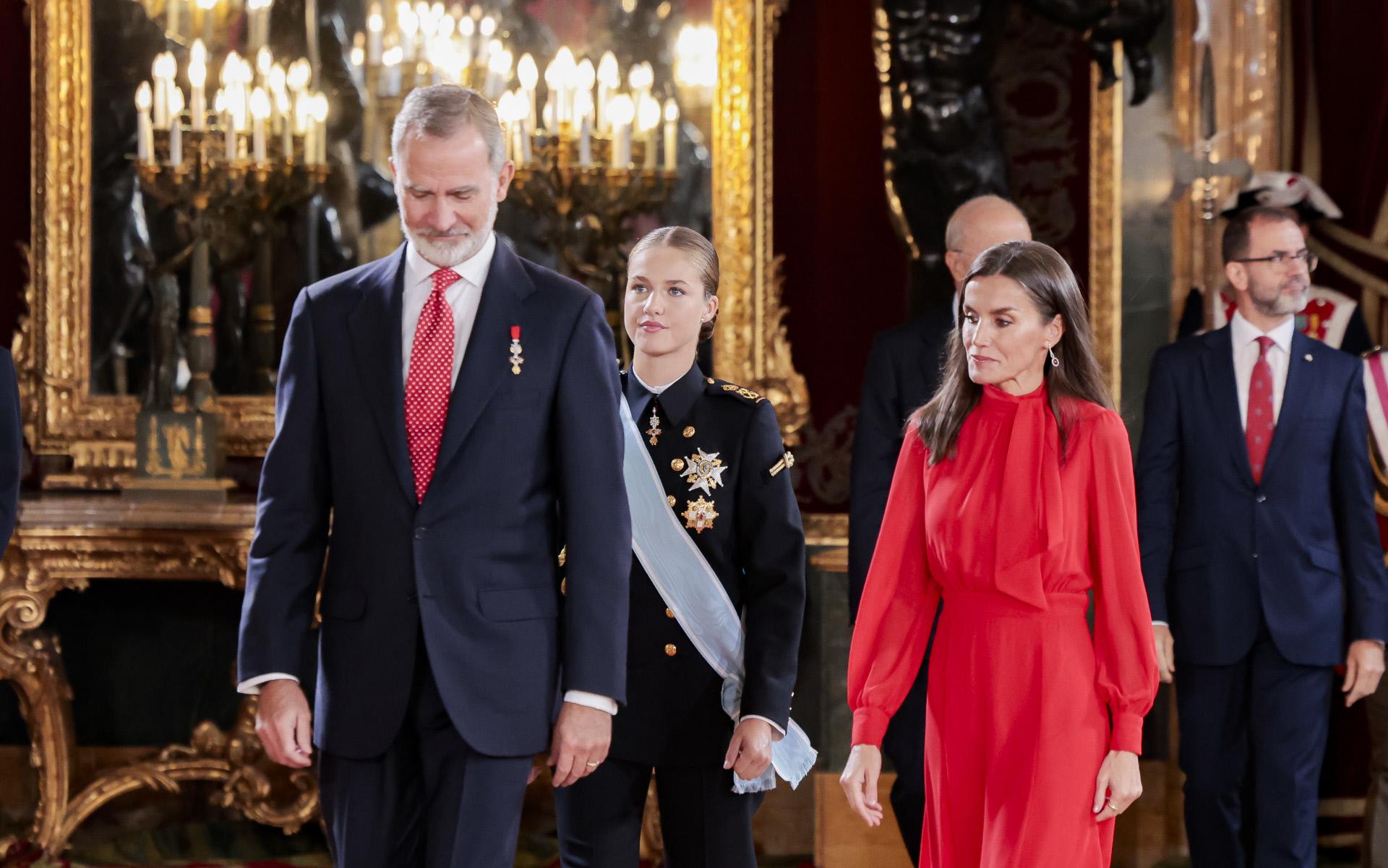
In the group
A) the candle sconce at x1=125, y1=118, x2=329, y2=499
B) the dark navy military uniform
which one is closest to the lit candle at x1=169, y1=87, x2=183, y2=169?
the candle sconce at x1=125, y1=118, x2=329, y2=499

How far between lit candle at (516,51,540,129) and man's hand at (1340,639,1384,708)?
2.65 m

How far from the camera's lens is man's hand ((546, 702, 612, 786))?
209cm

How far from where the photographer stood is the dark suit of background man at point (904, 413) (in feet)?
11.0

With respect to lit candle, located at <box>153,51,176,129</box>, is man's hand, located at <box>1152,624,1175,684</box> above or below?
below

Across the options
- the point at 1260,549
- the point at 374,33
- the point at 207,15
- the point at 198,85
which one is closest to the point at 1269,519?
the point at 1260,549

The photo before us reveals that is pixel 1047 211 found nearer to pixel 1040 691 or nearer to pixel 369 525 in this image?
pixel 1040 691

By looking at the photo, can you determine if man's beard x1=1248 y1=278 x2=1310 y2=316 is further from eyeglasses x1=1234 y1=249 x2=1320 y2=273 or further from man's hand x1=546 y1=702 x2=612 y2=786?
man's hand x1=546 y1=702 x2=612 y2=786

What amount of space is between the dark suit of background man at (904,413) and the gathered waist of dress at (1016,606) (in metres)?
0.96

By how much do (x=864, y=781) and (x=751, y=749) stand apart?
175 mm

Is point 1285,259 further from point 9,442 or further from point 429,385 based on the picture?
point 9,442

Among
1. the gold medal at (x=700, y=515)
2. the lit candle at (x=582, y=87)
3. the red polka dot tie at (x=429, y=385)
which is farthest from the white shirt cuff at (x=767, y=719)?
the lit candle at (x=582, y=87)

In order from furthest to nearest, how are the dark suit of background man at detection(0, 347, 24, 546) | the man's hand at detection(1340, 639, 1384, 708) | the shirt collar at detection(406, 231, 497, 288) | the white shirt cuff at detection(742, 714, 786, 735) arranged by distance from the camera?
the man's hand at detection(1340, 639, 1384, 708)
the dark suit of background man at detection(0, 347, 24, 546)
the white shirt cuff at detection(742, 714, 786, 735)
the shirt collar at detection(406, 231, 497, 288)

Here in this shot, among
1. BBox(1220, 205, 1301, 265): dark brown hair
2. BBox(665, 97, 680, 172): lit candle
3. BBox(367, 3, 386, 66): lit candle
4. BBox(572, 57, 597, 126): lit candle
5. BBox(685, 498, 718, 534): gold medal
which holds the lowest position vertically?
BBox(685, 498, 718, 534): gold medal

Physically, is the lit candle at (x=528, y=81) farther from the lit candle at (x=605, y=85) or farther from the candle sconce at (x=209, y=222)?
the candle sconce at (x=209, y=222)
